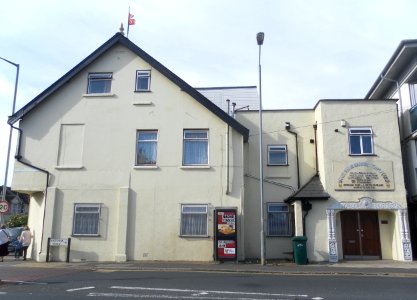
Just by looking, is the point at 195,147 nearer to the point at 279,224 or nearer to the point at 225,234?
the point at 225,234

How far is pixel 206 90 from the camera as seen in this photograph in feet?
92.0

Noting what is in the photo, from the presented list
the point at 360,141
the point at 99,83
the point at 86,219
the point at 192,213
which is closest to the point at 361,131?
the point at 360,141

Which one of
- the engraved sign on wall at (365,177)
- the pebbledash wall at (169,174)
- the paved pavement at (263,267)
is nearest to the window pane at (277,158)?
the pebbledash wall at (169,174)

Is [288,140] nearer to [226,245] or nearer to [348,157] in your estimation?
[348,157]

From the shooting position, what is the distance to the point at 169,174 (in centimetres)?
1962

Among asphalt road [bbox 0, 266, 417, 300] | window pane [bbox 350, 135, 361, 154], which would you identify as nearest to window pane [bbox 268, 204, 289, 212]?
window pane [bbox 350, 135, 361, 154]

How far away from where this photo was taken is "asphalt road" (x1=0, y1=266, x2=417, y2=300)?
10148mm

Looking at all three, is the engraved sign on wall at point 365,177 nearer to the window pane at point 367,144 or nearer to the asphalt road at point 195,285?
the window pane at point 367,144

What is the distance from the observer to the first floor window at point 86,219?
63.5 feet

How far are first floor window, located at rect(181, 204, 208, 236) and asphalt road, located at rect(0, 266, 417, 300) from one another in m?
4.02

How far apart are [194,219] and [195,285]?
753 centimetres

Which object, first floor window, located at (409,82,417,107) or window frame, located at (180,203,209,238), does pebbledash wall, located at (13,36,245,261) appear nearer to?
window frame, located at (180,203,209,238)

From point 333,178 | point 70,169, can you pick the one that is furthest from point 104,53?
point 333,178

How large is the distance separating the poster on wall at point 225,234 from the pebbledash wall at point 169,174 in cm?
73
